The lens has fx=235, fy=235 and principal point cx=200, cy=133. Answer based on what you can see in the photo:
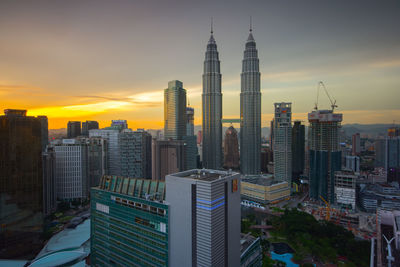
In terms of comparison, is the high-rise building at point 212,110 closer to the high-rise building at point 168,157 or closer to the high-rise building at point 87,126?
the high-rise building at point 168,157

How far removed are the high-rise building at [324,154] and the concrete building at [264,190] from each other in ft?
20.9

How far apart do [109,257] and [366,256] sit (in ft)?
85.4

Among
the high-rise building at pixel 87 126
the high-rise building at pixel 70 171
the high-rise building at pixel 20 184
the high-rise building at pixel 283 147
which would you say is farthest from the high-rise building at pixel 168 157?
the high-rise building at pixel 87 126

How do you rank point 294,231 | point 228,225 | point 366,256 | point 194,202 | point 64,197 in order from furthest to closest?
point 64,197
point 294,231
point 366,256
point 228,225
point 194,202

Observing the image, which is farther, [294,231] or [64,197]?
[64,197]

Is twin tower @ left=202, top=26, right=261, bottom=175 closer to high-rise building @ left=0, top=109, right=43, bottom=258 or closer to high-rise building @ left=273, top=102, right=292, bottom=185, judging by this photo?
high-rise building @ left=273, top=102, right=292, bottom=185

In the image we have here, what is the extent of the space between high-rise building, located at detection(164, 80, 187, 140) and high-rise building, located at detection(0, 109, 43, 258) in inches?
1487

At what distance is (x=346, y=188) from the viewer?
43.8m

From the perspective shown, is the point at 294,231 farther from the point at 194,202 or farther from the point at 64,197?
the point at 64,197

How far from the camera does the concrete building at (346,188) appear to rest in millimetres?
43219

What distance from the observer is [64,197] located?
45812mm

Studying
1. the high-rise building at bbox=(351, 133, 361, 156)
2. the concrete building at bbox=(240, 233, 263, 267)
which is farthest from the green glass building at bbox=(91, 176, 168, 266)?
the high-rise building at bbox=(351, 133, 361, 156)

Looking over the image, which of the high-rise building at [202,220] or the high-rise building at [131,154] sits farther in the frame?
the high-rise building at [131,154]

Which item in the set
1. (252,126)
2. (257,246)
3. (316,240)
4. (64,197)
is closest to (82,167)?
(64,197)
